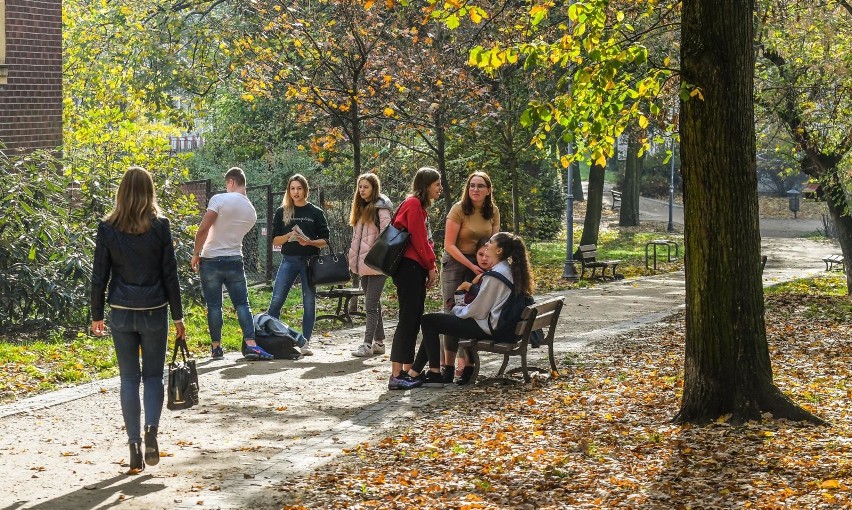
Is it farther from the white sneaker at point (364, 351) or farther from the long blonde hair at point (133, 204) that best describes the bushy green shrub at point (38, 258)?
the long blonde hair at point (133, 204)

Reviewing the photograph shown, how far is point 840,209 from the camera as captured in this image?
22.2 meters

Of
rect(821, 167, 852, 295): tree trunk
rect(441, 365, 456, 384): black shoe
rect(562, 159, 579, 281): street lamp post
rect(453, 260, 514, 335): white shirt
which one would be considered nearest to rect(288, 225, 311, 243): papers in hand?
rect(441, 365, 456, 384): black shoe

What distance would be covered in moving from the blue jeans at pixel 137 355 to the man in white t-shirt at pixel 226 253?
14.8ft

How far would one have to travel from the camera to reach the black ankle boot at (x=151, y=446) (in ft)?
25.5

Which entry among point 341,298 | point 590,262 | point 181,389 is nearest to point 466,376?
point 181,389

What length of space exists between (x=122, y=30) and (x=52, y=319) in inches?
496

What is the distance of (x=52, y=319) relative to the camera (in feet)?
47.8

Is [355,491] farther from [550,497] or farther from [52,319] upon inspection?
[52,319]

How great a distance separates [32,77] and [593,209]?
18.8 m

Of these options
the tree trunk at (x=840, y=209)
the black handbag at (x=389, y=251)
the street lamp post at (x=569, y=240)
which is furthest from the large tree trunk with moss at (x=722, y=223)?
the street lamp post at (x=569, y=240)

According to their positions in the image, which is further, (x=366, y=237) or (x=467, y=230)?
(x=366, y=237)

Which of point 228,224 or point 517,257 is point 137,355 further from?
point 228,224

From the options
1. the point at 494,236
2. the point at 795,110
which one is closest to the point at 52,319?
the point at 494,236

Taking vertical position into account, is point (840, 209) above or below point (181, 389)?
above
